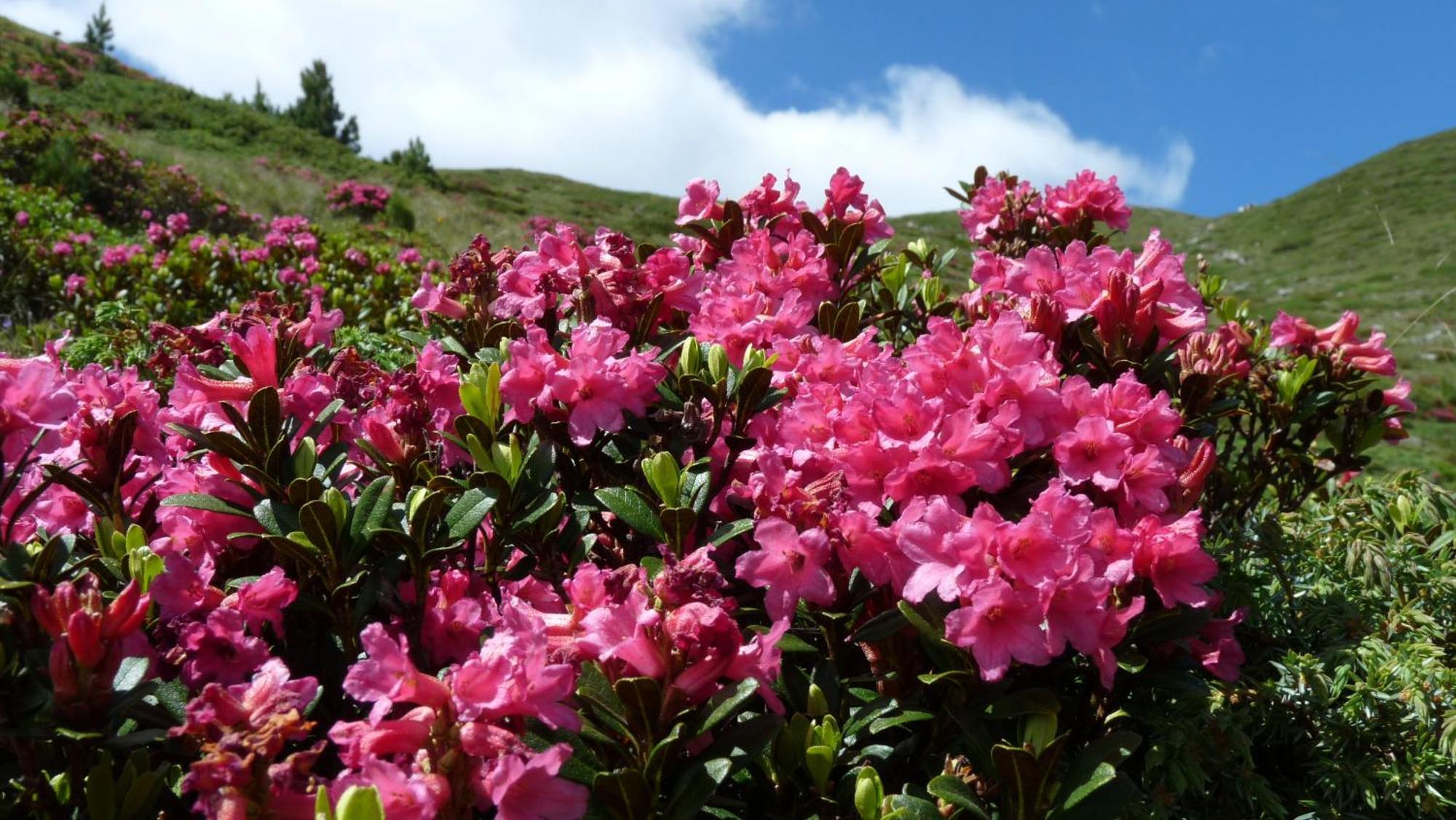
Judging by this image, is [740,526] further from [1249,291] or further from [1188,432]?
[1249,291]

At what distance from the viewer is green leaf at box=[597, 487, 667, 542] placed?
145cm

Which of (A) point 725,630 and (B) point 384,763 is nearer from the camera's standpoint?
(B) point 384,763

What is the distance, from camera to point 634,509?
1.46 meters

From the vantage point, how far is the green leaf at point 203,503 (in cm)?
135

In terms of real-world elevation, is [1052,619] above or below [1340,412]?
below

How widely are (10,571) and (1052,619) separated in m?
1.35

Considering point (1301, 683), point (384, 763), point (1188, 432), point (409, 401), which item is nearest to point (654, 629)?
point (384, 763)

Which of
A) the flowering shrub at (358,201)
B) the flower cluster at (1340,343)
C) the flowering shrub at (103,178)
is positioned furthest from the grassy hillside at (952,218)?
the flower cluster at (1340,343)

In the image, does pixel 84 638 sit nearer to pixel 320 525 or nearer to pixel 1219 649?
pixel 320 525

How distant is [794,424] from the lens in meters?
1.54

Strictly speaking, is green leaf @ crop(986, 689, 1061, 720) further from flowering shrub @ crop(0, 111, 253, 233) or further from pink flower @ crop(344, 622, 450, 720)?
flowering shrub @ crop(0, 111, 253, 233)

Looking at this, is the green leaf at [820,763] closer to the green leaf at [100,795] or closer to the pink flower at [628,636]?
the pink flower at [628,636]

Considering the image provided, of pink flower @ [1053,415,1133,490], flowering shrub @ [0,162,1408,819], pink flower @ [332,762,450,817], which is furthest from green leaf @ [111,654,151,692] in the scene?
pink flower @ [1053,415,1133,490]

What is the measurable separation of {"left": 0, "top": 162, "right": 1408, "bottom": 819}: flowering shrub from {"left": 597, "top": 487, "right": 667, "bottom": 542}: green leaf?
0.04 feet
